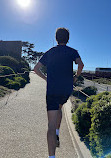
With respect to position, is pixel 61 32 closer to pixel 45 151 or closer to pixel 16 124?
pixel 45 151

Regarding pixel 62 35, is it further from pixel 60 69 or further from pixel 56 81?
pixel 56 81

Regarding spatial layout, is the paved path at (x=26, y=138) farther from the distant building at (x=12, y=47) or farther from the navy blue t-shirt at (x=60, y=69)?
the distant building at (x=12, y=47)

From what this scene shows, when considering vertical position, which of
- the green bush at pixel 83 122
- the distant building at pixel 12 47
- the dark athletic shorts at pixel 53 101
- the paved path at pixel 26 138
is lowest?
the paved path at pixel 26 138

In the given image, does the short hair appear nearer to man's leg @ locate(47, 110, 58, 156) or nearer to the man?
the man

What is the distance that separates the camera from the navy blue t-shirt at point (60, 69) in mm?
2363

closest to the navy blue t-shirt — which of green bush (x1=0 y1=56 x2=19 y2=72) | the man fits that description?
the man

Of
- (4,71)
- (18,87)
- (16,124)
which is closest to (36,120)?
(16,124)

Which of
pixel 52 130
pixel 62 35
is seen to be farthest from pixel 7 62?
pixel 52 130

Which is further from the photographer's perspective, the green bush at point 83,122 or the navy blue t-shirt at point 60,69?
the green bush at point 83,122

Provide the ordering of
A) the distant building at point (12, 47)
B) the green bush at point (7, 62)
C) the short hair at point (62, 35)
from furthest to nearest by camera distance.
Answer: the distant building at point (12, 47) < the green bush at point (7, 62) < the short hair at point (62, 35)

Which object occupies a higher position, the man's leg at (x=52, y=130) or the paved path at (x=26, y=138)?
the man's leg at (x=52, y=130)

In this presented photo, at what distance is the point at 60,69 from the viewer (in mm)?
2369

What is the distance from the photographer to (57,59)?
2.38m

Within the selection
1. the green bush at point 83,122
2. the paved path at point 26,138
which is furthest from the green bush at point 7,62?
the green bush at point 83,122
